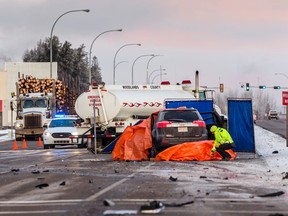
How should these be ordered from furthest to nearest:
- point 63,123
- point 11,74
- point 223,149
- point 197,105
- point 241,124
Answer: point 11,74 → point 63,123 → point 197,105 → point 241,124 → point 223,149

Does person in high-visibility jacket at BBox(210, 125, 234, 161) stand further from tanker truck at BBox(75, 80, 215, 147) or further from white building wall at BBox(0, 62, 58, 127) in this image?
white building wall at BBox(0, 62, 58, 127)

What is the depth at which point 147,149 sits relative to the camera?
826 inches

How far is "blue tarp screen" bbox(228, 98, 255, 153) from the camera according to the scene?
2277cm

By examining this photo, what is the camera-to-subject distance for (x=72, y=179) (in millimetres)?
14047

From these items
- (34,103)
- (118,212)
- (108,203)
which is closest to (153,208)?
(118,212)

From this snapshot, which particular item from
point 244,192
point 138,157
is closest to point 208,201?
point 244,192

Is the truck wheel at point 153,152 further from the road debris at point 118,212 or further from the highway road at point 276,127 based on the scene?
the highway road at point 276,127

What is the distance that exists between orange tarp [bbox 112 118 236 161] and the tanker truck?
14.4 ft

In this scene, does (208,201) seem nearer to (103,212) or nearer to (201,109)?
(103,212)

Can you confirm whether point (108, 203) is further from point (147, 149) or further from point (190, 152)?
point (147, 149)

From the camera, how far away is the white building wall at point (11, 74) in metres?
90.8

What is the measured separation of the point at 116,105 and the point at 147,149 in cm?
600

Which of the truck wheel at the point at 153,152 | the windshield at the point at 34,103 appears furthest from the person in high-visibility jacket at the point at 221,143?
the windshield at the point at 34,103

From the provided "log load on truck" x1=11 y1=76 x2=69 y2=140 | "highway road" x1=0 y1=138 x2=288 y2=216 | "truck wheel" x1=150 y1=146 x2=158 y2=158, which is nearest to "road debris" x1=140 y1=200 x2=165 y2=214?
"highway road" x1=0 y1=138 x2=288 y2=216
